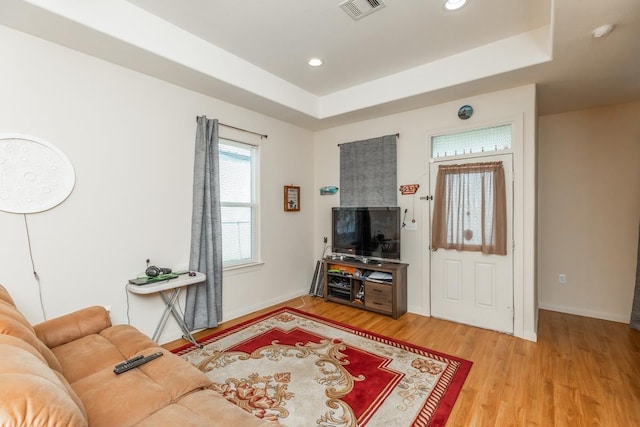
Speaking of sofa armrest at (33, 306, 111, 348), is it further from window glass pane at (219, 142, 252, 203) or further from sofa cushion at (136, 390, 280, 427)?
window glass pane at (219, 142, 252, 203)

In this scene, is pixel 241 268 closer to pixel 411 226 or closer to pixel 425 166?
pixel 411 226

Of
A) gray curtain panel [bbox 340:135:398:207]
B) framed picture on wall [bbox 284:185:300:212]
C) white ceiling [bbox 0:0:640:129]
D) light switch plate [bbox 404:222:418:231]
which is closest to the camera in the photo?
white ceiling [bbox 0:0:640:129]

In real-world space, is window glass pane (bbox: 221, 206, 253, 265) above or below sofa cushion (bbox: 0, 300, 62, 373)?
above

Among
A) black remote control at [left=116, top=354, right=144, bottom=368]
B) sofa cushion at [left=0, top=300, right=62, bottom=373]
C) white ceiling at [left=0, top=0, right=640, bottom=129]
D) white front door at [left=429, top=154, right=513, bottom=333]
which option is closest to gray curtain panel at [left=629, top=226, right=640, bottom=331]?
white front door at [left=429, top=154, right=513, bottom=333]

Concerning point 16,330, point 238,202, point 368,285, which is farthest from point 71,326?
point 368,285

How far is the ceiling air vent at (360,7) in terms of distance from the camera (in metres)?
2.29

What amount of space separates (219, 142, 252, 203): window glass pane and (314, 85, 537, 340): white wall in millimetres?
1294

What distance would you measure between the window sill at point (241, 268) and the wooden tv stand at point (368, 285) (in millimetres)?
993

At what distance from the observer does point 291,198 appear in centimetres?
447

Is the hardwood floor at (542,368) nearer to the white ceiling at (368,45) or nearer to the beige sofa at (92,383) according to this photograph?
the beige sofa at (92,383)

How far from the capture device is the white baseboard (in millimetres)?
3572

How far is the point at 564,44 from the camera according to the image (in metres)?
2.33

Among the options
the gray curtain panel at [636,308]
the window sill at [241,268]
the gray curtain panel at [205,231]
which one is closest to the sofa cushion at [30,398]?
the gray curtain panel at [205,231]

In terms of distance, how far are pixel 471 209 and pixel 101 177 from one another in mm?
3764
